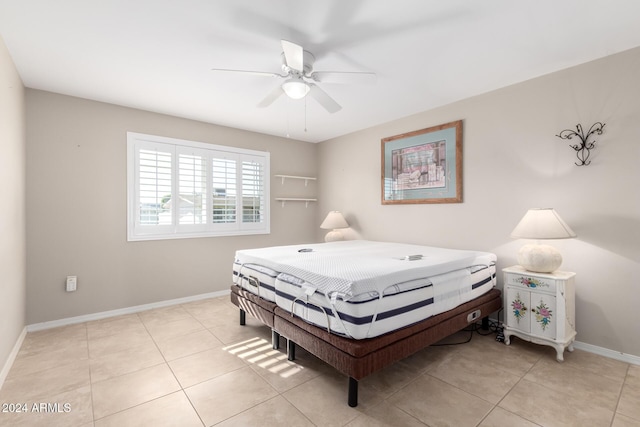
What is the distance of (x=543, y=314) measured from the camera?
2449 millimetres

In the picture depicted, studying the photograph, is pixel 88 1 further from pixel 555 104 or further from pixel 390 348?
pixel 555 104

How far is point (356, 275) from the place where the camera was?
6.21 feet

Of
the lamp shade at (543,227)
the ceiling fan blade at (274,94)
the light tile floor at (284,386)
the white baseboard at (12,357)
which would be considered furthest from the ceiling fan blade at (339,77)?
the white baseboard at (12,357)

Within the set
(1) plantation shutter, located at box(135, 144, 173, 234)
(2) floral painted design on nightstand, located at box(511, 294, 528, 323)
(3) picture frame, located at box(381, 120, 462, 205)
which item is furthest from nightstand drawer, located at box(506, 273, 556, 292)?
(1) plantation shutter, located at box(135, 144, 173, 234)

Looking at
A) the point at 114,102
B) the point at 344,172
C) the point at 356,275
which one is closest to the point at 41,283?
the point at 114,102

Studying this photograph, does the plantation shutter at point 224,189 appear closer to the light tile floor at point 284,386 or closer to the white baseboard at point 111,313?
the white baseboard at point 111,313

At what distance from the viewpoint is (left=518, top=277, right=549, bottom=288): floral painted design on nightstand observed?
8.09 ft

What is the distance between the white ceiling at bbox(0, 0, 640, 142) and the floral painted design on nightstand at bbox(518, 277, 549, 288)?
1.85m

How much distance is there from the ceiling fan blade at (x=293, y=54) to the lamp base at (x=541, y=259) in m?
2.44

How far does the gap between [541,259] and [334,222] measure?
2.61 meters

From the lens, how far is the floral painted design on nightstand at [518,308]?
8.40ft

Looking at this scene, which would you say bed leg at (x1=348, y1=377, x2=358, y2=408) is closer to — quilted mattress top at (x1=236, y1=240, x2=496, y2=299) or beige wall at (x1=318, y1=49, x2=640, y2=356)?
quilted mattress top at (x1=236, y1=240, x2=496, y2=299)

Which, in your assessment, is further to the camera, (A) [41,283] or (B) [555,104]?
(A) [41,283]

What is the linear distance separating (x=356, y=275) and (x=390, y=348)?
511mm
